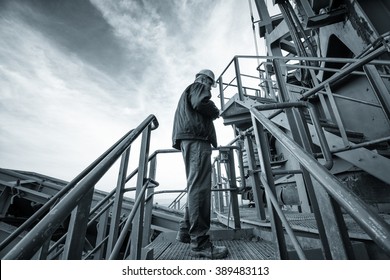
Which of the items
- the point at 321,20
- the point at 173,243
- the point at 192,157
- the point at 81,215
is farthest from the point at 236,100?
the point at 81,215

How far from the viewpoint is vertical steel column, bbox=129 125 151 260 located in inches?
56.8

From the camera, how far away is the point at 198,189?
1.95 meters

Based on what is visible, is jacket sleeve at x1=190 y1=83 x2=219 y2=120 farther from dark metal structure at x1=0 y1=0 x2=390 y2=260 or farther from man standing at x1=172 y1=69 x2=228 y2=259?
dark metal structure at x1=0 y1=0 x2=390 y2=260

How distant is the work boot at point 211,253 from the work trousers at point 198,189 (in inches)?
1.4

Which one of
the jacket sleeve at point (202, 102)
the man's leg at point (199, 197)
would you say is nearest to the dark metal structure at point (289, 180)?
the man's leg at point (199, 197)

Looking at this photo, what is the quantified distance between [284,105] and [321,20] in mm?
2952

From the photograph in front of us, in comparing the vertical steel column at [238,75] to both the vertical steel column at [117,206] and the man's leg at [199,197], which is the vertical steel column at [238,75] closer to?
the man's leg at [199,197]

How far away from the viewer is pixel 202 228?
189 cm

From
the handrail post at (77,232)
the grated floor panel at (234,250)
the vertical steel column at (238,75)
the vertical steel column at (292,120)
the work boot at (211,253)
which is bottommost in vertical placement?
the grated floor panel at (234,250)

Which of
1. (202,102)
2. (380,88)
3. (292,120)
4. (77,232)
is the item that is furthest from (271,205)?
(380,88)

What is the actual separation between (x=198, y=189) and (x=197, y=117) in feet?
2.68

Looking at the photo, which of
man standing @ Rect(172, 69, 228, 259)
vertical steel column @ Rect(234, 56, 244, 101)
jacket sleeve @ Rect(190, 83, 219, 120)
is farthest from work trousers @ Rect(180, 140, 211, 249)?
vertical steel column @ Rect(234, 56, 244, 101)

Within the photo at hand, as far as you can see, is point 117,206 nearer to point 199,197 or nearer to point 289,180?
point 199,197

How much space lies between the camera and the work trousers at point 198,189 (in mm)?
1874
